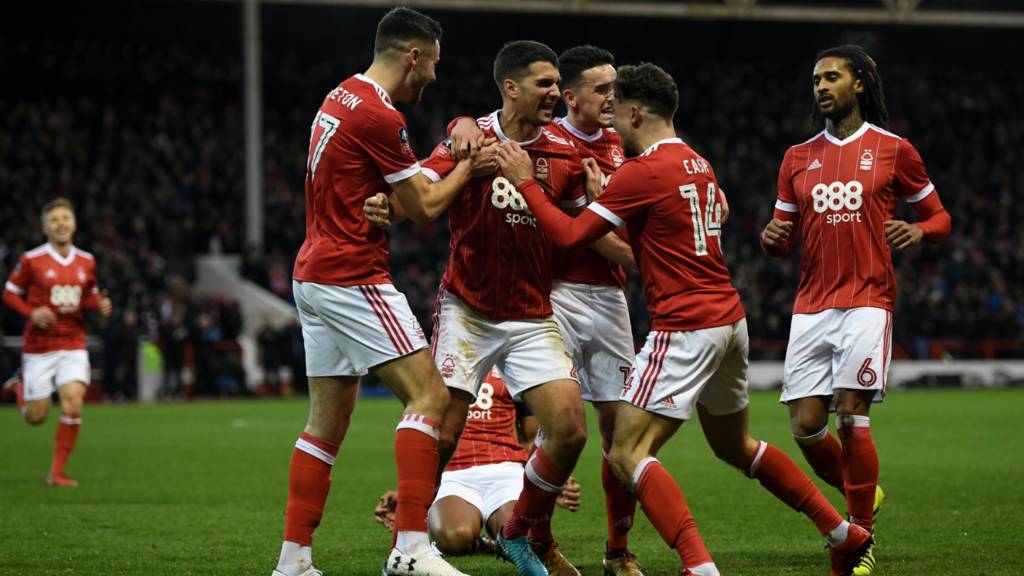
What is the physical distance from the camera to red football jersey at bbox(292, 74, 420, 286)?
6062 mm

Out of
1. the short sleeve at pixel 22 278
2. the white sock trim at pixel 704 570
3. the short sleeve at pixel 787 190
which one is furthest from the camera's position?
the short sleeve at pixel 22 278

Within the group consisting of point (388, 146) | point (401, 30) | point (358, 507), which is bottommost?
point (358, 507)

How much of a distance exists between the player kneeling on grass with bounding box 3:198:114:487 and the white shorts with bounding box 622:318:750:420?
7158 millimetres

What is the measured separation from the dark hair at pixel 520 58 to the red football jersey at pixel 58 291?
681cm

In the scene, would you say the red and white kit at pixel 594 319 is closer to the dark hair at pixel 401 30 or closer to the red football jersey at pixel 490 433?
the red football jersey at pixel 490 433

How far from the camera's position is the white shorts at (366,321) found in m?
6.05

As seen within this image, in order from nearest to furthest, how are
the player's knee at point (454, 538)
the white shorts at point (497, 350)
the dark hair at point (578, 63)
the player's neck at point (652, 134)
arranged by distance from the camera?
1. the player's neck at point (652, 134)
2. the white shorts at point (497, 350)
3. the dark hair at point (578, 63)
4. the player's knee at point (454, 538)

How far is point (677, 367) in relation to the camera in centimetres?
598

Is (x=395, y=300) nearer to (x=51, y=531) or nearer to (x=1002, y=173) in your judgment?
(x=51, y=531)

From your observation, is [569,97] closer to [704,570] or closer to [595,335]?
[595,335]

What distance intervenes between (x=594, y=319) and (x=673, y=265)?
1046 millimetres

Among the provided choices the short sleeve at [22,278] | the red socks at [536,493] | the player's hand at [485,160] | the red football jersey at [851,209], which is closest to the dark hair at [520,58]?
the player's hand at [485,160]

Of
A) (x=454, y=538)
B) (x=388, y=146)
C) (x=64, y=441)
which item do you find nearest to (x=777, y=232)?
(x=388, y=146)

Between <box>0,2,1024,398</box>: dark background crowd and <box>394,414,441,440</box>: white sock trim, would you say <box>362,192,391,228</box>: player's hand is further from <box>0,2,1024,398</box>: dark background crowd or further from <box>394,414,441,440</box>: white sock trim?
<box>0,2,1024,398</box>: dark background crowd
